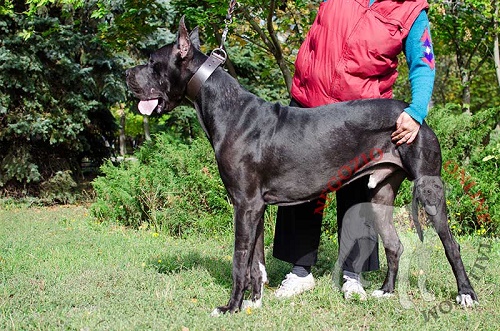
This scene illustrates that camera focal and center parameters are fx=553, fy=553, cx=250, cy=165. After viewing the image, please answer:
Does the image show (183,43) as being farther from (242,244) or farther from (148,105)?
(242,244)

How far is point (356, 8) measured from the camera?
12.7ft

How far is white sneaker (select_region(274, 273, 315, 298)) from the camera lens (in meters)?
4.27

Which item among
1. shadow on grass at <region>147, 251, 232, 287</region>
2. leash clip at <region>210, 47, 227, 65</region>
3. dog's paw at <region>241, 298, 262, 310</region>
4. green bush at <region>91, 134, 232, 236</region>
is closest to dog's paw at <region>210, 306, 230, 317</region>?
dog's paw at <region>241, 298, 262, 310</region>

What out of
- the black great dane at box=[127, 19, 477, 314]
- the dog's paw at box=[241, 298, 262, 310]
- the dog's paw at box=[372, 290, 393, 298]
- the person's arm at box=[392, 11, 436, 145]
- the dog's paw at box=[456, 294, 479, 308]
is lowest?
the dog's paw at box=[241, 298, 262, 310]

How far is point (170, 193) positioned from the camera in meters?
7.29

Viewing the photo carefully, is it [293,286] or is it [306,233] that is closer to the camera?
[293,286]

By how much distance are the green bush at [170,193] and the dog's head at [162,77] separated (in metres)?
3.26

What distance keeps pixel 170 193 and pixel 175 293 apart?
124 inches

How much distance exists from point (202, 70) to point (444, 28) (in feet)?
28.8

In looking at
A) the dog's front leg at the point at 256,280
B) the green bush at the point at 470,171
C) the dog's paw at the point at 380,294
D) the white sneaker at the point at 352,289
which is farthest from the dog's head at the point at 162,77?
the green bush at the point at 470,171

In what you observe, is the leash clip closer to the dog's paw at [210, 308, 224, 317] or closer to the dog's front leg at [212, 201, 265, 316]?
the dog's front leg at [212, 201, 265, 316]

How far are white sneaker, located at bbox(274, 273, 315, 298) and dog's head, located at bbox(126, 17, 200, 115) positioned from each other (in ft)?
5.48

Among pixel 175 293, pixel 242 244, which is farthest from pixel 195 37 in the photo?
pixel 175 293

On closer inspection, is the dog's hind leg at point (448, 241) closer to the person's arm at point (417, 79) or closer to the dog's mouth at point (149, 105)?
the person's arm at point (417, 79)
